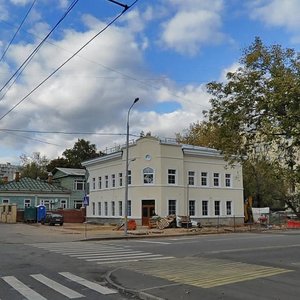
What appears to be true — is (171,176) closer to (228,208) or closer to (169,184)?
(169,184)

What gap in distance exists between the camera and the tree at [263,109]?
13445 mm

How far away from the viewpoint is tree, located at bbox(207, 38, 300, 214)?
13445 mm

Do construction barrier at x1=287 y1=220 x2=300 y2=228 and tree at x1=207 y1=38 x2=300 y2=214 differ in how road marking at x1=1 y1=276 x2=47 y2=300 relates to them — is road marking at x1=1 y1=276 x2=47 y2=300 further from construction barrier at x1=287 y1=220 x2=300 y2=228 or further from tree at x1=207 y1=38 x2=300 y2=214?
construction barrier at x1=287 y1=220 x2=300 y2=228

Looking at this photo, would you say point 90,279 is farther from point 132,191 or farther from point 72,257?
point 132,191

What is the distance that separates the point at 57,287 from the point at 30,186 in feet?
194

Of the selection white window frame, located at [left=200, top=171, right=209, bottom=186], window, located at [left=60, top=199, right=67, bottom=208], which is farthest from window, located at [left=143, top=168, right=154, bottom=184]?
window, located at [left=60, top=199, right=67, bottom=208]

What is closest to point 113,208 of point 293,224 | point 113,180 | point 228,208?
point 113,180

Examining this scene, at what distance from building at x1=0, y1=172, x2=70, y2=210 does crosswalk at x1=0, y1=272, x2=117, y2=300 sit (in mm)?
55344

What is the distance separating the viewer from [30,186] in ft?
223

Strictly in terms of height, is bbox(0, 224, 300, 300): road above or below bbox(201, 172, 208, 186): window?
below

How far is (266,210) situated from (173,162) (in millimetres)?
20074

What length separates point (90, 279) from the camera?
1238 centimetres

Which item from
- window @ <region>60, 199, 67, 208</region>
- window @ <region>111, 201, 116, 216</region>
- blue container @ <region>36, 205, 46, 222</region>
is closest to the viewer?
window @ <region>111, 201, 116, 216</region>

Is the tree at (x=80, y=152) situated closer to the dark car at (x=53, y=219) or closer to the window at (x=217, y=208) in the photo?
the dark car at (x=53, y=219)
